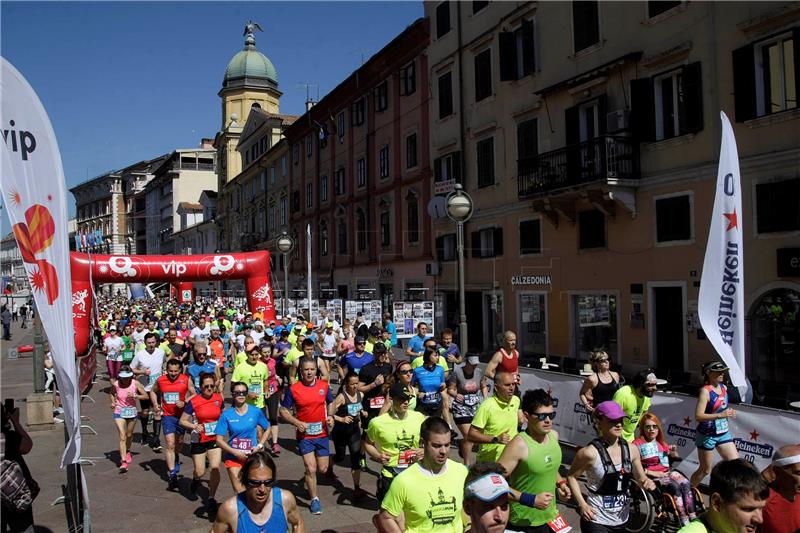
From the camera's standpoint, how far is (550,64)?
74.4ft

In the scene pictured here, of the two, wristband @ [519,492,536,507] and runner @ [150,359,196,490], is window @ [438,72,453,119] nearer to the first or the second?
runner @ [150,359,196,490]

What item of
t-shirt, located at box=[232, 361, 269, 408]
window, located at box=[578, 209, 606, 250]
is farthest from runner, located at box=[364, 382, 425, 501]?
window, located at box=[578, 209, 606, 250]

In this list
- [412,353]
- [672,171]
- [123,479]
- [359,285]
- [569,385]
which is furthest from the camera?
[359,285]

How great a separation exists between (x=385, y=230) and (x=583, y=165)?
16.9 m

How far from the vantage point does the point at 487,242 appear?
2642cm

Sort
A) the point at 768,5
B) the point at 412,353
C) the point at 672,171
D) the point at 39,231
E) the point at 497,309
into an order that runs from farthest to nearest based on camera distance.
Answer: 1. the point at 497,309
2. the point at 672,171
3. the point at 768,5
4. the point at 412,353
5. the point at 39,231

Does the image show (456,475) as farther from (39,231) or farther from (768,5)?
(768,5)

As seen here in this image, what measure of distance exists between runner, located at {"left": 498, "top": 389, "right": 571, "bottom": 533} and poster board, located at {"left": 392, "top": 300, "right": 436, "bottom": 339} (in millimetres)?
18403

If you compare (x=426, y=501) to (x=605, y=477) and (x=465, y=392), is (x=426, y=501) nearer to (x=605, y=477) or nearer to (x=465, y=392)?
(x=605, y=477)

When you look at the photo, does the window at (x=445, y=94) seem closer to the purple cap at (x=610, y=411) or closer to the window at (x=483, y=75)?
the window at (x=483, y=75)

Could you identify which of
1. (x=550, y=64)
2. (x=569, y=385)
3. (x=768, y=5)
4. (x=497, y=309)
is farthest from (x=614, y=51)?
(x=569, y=385)

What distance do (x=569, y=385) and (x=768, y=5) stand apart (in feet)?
33.7

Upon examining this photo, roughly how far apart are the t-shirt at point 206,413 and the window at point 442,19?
2359cm

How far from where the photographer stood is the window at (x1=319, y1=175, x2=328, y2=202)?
148 ft
